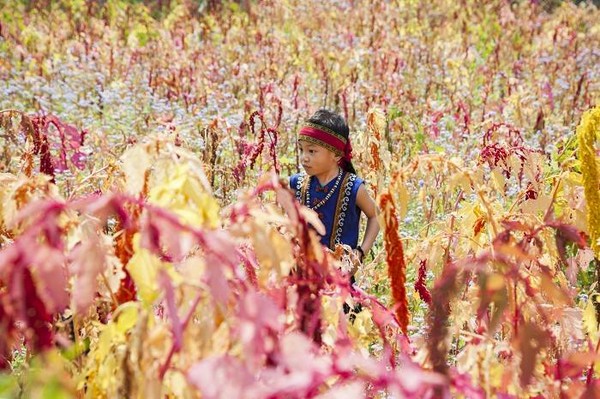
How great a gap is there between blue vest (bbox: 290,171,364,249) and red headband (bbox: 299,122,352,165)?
0.10 metres

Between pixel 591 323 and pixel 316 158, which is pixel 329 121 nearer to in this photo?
pixel 316 158

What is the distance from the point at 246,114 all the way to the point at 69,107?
1146 mm

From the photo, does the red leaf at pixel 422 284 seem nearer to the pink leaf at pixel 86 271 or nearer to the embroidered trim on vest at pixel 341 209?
the embroidered trim on vest at pixel 341 209

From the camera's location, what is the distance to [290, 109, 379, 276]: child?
2643 millimetres

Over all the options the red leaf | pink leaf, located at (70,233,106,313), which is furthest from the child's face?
pink leaf, located at (70,233,106,313)

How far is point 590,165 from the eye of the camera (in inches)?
46.0

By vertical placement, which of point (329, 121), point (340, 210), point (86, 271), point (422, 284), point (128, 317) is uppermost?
point (86, 271)

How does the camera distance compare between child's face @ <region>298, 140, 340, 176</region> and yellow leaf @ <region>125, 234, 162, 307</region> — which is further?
child's face @ <region>298, 140, 340, 176</region>

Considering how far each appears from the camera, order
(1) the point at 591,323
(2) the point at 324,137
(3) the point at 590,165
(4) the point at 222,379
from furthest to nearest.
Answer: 1. (2) the point at 324,137
2. (1) the point at 591,323
3. (3) the point at 590,165
4. (4) the point at 222,379

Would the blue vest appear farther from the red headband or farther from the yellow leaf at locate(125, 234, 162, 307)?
the yellow leaf at locate(125, 234, 162, 307)

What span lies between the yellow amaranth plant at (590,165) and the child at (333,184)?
1417mm

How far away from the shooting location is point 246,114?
4590 mm

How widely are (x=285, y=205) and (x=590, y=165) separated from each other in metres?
0.54

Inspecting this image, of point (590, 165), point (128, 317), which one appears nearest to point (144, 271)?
point (128, 317)
